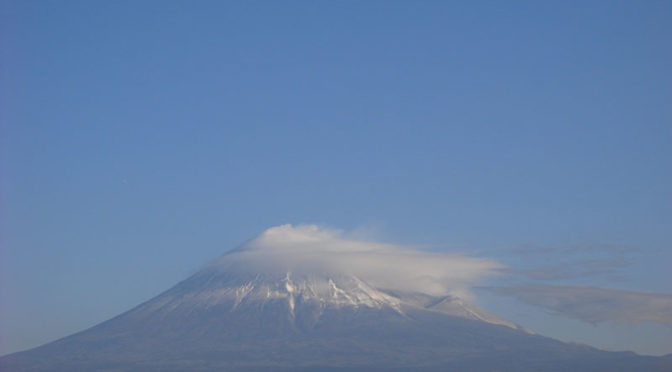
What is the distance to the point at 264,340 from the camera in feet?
635

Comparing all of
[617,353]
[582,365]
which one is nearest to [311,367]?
[582,365]

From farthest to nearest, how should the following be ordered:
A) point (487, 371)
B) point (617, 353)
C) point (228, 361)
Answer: point (617, 353)
point (228, 361)
point (487, 371)

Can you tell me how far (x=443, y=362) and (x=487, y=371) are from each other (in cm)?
1286

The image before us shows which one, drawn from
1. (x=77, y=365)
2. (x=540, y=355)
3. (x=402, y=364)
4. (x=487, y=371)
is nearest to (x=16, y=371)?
(x=77, y=365)

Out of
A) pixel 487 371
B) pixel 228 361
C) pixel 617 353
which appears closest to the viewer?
pixel 487 371

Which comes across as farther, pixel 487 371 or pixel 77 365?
pixel 77 365

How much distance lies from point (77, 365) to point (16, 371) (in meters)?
12.4

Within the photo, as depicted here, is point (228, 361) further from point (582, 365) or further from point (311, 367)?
point (582, 365)

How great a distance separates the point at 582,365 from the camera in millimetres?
175375

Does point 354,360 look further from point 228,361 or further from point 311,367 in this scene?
point 228,361

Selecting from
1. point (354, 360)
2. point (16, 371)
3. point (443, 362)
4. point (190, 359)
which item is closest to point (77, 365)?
point (16, 371)

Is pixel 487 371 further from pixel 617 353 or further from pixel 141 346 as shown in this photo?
pixel 141 346

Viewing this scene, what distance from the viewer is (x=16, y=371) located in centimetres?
17325

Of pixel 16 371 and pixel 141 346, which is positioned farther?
pixel 141 346
